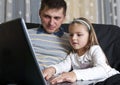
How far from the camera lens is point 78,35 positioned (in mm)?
1503

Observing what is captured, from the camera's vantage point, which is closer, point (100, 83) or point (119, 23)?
point (100, 83)

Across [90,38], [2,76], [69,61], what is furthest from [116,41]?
[2,76]

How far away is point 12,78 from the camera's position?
891mm

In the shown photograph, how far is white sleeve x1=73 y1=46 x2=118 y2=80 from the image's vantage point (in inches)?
49.3

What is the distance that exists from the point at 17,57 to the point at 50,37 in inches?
33.1

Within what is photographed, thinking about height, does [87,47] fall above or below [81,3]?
below

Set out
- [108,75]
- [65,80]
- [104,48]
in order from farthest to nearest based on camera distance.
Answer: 1. [104,48]
2. [108,75]
3. [65,80]

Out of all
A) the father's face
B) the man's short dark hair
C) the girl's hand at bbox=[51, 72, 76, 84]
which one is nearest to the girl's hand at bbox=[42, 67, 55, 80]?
the girl's hand at bbox=[51, 72, 76, 84]

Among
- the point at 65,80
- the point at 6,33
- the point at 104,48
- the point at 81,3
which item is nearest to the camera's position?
the point at 6,33

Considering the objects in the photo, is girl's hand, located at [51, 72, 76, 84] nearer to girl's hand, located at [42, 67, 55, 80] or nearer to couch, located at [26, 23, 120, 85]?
girl's hand, located at [42, 67, 55, 80]

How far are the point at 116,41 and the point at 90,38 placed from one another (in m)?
0.32

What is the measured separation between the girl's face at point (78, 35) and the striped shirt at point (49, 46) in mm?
140

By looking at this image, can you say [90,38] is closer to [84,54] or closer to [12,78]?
[84,54]

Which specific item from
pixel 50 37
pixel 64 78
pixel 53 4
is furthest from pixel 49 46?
pixel 64 78
